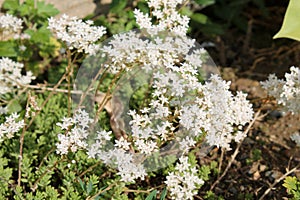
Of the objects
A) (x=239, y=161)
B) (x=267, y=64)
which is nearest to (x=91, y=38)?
(x=239, y=161)

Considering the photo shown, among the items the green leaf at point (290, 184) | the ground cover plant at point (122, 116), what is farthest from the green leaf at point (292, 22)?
the green leaf at point (290, 184)

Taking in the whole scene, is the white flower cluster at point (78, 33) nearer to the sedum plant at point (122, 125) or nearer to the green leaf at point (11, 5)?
the sedum plant at point (122, 125)

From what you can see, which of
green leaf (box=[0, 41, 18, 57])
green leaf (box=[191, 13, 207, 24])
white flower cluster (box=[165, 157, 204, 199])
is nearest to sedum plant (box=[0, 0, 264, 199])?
white flower cluster (box=[165, 157, 204, 199])

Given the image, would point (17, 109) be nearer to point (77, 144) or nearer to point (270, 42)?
point (77, 144)

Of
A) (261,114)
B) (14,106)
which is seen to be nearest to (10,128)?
(14,106)

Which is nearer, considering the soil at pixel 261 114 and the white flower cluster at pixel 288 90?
the white flower cluster at pixel 288 90

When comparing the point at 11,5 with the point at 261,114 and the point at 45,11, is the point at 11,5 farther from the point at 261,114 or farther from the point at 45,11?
the point at 261,114
